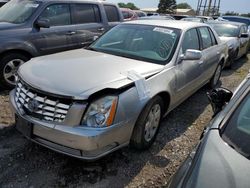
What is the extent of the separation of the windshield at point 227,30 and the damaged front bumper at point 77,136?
7.49m

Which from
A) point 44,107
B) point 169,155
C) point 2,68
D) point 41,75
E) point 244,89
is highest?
point 244,89

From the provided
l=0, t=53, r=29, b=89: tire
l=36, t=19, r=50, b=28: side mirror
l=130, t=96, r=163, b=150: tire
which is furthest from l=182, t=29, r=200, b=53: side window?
l=0, t=53, r=29, b=89: tire

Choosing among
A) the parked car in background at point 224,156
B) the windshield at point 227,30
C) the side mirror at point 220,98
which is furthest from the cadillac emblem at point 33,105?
the windshield at point 227,30

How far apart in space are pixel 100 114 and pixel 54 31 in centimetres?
353

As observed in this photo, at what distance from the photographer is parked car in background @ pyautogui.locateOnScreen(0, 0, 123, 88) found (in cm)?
491

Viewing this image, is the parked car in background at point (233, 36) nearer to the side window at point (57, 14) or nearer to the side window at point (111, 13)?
the side window at point (111, 13)

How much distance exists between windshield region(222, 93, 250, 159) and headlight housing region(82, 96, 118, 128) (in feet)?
3.57

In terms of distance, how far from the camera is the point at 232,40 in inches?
333

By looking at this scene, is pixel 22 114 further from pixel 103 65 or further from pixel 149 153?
pixel 149 153

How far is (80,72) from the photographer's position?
2998 mm

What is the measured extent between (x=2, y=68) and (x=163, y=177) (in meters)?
3.53

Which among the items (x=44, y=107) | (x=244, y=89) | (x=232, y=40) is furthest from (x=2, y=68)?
(x=232, y=40)

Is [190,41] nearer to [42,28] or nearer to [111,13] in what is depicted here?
[42,28]

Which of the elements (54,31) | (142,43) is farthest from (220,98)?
(54,31)
